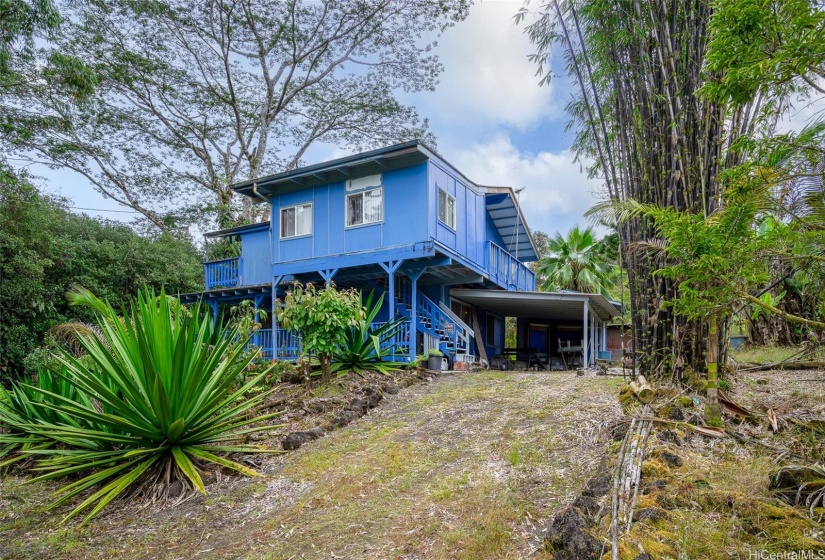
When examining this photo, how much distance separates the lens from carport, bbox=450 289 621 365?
14.4 metres

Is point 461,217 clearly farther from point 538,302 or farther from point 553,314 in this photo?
point 553,314

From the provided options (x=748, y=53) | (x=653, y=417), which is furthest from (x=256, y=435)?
(x=748, y=53)

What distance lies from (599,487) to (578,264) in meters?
18.3

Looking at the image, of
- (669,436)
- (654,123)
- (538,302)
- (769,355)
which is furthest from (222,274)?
(669,436)

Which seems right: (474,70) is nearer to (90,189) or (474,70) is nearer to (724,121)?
(724,121)

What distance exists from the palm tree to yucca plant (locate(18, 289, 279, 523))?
670 inches

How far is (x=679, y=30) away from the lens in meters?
5.34

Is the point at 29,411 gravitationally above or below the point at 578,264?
below

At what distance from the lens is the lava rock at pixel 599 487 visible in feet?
11.7

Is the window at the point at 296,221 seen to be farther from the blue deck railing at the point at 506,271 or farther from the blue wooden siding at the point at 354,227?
the blue deck railing at the point at 506,271

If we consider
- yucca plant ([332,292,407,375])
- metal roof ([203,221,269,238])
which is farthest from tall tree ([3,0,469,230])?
yucca plant ([332,292,407,375])

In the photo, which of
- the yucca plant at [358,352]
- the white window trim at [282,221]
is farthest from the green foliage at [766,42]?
the white window trim at [282,221]

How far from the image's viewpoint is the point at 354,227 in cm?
1374

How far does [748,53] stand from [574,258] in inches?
747
